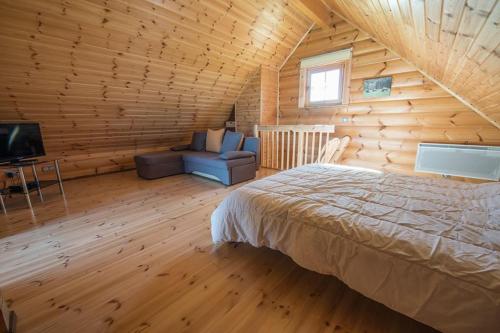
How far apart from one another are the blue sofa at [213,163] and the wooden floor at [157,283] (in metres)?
1.12

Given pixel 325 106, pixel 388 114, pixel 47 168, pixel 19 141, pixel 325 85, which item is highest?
pixel 325 85

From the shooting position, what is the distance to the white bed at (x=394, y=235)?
0.84 metres

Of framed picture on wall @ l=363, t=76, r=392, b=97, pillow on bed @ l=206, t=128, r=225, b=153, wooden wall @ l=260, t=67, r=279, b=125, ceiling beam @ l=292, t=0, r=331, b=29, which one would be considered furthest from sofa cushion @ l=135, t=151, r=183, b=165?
framed picture on wall @ l=363, t=76, r=392, b=97

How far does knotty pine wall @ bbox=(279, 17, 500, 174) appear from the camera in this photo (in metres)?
A: 2.86

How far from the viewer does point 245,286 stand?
1.42 meters

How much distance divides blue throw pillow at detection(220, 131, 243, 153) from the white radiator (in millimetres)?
2794

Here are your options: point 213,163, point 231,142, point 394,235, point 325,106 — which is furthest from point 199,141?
point 394,235

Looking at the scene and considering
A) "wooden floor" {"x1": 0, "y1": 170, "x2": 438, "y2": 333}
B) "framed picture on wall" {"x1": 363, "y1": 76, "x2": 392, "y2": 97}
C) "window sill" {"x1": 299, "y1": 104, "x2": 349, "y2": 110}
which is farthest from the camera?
"window sill" {"x1": 299, "y1": 104, "x2": 349, "y2": 110}

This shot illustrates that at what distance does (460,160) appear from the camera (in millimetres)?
2752

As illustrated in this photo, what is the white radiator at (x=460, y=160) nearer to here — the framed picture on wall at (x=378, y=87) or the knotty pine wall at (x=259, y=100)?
the framed picture on wall at (x=378, y=87)

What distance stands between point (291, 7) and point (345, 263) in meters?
3.59

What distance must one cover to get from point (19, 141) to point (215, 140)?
9.14ft

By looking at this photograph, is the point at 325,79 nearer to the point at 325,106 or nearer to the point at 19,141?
the point at 325,106

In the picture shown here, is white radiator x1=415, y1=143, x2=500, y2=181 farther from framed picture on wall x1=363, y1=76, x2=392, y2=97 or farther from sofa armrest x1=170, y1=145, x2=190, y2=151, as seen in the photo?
sofa armrest x1=170, y1=145, x2=190, y2=151
